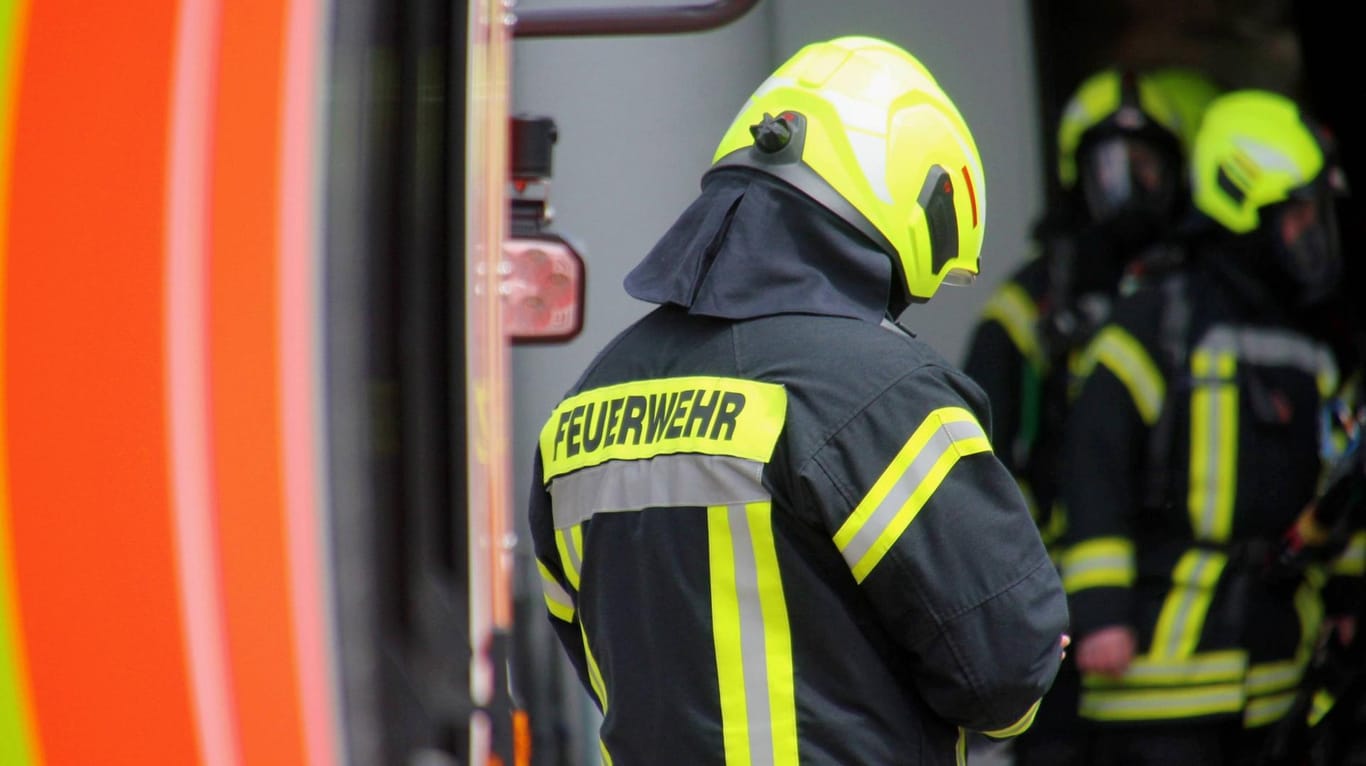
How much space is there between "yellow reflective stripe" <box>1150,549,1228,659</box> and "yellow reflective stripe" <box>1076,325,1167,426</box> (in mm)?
319

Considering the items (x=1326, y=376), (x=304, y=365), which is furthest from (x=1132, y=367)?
(x=304, y=365)

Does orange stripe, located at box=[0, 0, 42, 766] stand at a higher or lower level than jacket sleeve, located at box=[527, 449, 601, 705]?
higher

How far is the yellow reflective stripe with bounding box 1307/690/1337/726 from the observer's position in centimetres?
394

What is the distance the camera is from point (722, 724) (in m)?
2.03

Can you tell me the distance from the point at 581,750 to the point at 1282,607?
5.45 feet

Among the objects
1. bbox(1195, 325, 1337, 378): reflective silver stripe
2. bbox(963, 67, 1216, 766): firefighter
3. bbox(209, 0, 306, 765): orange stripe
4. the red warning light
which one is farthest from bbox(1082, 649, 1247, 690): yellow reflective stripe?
bbox(209, 0, 306, 765): orange stripe

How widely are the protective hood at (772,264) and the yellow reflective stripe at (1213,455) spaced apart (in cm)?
191

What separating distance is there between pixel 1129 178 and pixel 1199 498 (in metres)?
0.95

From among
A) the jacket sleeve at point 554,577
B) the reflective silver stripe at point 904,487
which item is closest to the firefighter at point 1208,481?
the jacket sleeve at point 554,577

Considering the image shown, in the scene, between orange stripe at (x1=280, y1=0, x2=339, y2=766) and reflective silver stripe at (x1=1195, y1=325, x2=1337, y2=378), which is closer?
orange stripe at (x1=280, y1=0, x2=339, y2=766)

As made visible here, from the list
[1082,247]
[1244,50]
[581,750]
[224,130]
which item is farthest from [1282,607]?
[224,130]

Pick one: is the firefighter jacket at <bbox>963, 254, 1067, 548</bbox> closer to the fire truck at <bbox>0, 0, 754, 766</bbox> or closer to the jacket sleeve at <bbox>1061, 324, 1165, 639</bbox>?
the jacket sleeve at <bbox>1061, 324, 1165, 639</bbox>

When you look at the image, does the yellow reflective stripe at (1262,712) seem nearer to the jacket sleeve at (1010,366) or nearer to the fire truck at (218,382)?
the jacket sleeve at (1010,366)

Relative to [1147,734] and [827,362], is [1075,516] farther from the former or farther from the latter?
[827,362]
